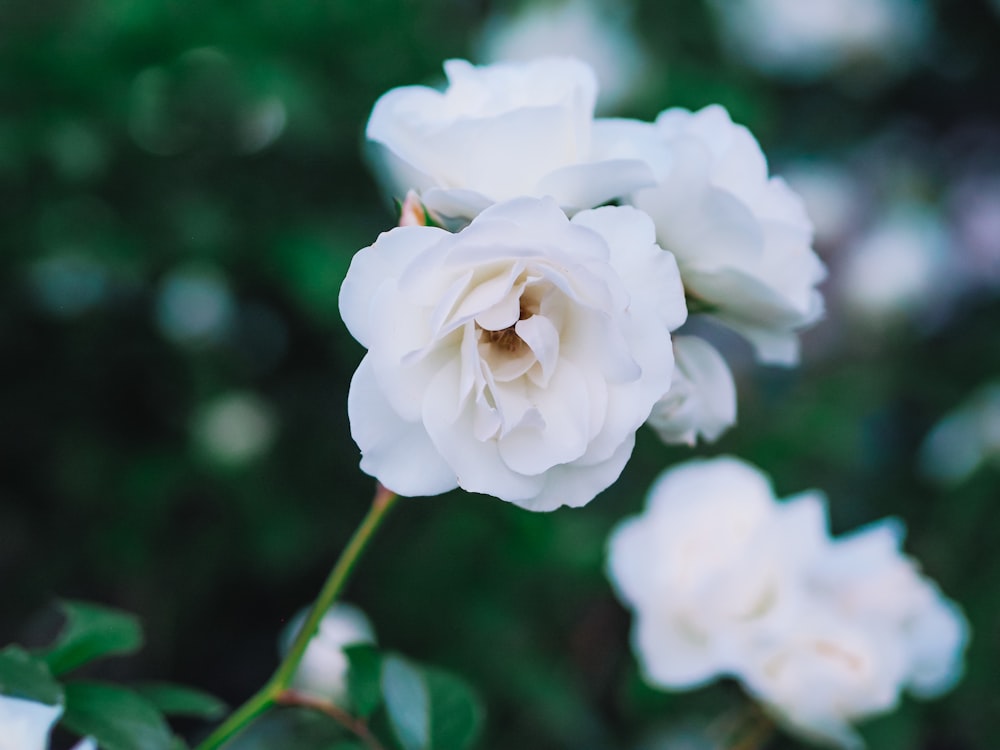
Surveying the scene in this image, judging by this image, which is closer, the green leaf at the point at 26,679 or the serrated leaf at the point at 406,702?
the green leaf at the point at 26,679

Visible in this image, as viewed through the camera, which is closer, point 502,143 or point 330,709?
point 502,143

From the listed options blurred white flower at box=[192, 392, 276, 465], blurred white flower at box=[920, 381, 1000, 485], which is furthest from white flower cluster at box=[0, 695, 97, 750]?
blurred white flower at box=[920, 381, 1000, 485]

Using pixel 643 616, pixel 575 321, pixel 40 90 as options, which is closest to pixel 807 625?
pixel 643 616

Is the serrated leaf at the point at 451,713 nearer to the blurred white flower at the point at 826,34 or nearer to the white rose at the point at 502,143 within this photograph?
the white rose at the point at 502,143

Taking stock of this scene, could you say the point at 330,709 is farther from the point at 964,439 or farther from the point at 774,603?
the point at 964,439

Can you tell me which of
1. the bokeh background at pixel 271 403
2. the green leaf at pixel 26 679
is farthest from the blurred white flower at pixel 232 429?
the green leaf at pixel 26 679

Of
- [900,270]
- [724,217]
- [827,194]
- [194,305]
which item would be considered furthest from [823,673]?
[827,194]
